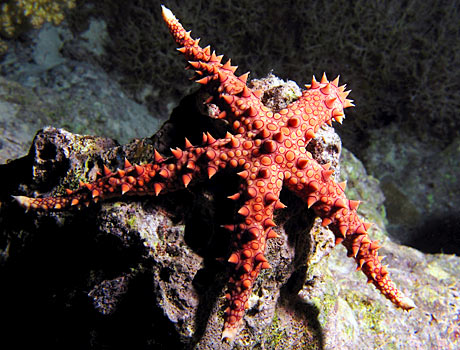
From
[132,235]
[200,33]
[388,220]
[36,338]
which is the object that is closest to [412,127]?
[388,220]

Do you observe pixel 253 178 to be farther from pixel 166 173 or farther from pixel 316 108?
pixel 316 108

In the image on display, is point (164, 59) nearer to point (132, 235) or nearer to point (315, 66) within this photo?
point (315, 66)

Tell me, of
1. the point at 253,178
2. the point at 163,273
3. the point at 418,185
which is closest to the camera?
the point at 253,178

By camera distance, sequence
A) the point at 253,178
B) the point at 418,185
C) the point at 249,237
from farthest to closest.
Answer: the point at 418,185 → the point at 253,178 → the point at 249,237

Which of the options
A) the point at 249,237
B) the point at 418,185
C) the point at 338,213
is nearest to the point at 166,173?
the point at 249,237

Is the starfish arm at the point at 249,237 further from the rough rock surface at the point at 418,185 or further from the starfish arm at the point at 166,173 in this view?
the rough rock surface at the point at 418,185

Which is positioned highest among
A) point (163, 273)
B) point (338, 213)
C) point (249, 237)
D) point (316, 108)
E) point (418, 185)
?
point (418, 185)

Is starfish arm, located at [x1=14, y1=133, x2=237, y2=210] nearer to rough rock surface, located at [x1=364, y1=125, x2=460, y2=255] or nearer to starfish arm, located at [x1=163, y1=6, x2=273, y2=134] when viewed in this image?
starfish arm, located at [x1=163, y1=6, x2=273, y2=134]
